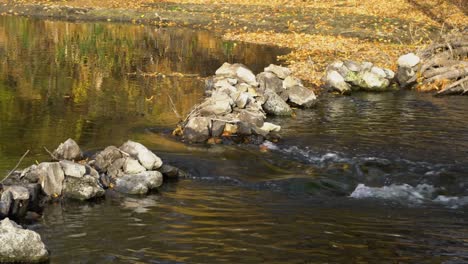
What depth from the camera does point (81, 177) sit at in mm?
11086

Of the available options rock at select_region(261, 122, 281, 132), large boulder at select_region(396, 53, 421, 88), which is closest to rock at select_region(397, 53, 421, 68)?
large boulder at select_region(396, 53, 421, 88)

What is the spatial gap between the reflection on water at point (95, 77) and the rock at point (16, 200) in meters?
2.15

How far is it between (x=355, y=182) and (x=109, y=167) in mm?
3944

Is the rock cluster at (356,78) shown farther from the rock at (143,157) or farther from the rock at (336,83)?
the rock at (143,157)

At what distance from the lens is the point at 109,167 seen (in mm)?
11938

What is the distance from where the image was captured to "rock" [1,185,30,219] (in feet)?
32.3

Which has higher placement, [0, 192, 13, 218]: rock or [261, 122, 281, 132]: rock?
[261, 122, 281, 132]: rock

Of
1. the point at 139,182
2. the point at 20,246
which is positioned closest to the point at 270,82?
the point at 139,182

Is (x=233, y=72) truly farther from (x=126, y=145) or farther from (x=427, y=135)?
(x=126, y=145)

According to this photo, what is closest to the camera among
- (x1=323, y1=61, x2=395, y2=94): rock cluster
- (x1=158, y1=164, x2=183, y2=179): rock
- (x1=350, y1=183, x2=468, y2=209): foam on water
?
(x1=350, y1=183, x2=468, y2=209): foam on water

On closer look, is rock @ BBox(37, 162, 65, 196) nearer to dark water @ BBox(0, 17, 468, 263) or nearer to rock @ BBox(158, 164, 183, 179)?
dark water @ BBox(0, 17, 468, 263)

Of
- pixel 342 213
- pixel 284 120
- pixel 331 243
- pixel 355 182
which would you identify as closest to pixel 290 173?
pixel 355 182


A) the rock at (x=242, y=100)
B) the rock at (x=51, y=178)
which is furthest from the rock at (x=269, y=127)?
the rock at (x=51, y=178)

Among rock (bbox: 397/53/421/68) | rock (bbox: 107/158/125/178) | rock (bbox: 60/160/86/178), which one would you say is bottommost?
rock (bbox: 107/158/125/178)
